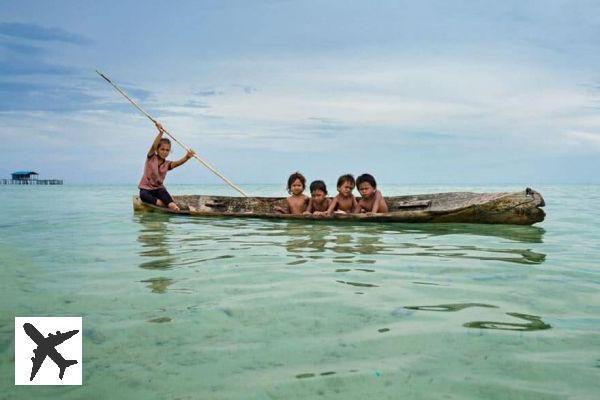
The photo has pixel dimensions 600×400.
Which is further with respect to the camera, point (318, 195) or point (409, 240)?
point (318, 195)

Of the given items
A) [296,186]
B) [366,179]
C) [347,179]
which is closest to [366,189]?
[366,179]

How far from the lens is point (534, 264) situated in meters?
4.40

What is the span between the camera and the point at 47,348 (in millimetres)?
2266

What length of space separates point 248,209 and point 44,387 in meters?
8.70

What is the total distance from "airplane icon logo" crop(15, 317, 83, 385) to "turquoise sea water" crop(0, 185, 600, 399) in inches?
2.0

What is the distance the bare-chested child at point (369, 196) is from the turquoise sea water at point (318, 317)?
261 centimetres

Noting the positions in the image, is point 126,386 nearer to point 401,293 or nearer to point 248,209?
point 401,293

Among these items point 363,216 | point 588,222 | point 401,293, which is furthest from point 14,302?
point 588,222

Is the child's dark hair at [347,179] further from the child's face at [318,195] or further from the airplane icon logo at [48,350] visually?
the airplane icon logo at [48,350]

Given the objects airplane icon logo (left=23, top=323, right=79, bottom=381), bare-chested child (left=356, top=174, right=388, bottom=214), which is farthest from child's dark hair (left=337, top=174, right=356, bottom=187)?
airplane icon logo (left=23, top=323, right=79, bottom=381)

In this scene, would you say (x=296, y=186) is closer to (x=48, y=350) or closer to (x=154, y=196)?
(x=154, y=196)

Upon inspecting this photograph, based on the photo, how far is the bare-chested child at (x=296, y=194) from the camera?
28.2 ft

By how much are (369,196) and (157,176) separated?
4.46 m

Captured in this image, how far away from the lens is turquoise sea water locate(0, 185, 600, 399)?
1.95m
